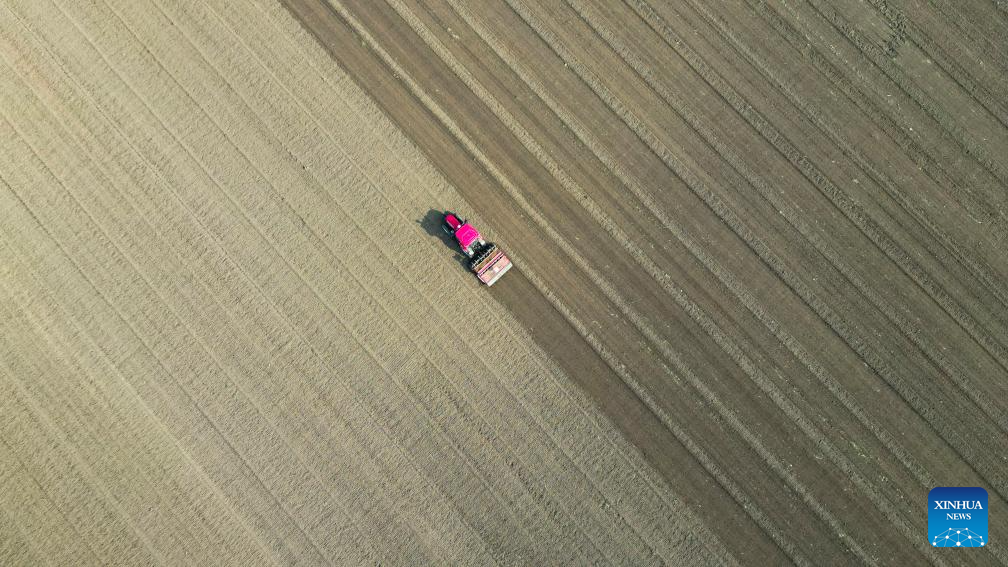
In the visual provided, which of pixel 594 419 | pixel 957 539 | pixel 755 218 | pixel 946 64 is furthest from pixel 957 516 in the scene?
pixel 946 64

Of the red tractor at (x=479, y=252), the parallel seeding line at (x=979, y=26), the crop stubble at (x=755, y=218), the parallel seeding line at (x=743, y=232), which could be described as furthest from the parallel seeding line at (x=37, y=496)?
the parallel seeding line at (x=979, y=26)

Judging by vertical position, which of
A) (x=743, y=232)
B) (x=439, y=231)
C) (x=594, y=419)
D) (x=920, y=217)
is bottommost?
(x=920, y=217)

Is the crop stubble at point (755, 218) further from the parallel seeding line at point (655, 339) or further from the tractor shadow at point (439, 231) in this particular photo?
the tractor shadow at point (439, 231)

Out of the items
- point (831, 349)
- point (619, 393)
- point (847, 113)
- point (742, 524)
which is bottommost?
point (742, 524)

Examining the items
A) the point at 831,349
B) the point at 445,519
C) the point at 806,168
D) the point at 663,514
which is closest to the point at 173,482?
the point at 445,519

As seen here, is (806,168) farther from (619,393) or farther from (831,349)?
(619,393)

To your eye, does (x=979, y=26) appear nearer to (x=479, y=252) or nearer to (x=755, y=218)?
(x=755, y=218)

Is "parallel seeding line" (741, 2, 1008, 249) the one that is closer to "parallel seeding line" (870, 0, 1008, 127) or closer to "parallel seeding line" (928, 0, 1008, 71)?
"parallel seeding line" (870, 0, 1008, 127)
